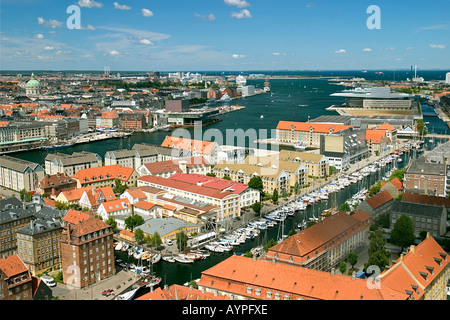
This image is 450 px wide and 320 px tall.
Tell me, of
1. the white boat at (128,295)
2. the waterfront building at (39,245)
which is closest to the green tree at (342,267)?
the white boat at (128,295)

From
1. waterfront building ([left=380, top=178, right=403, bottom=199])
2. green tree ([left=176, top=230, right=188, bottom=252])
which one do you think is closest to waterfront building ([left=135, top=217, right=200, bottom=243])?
green tree ([left=176, top=230, right=188, bottom=252])

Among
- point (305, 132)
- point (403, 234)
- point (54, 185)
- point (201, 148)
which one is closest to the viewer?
point (403, 234)

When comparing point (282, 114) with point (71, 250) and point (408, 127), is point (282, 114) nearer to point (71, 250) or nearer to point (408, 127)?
point (408, 127)

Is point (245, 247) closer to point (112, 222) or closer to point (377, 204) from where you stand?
point (112, 222)

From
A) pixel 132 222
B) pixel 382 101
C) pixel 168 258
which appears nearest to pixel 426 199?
pixel 168 258

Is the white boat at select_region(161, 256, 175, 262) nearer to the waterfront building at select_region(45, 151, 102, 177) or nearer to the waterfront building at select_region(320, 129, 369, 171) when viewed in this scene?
the waterfront building at select_region(45, 151, 102, 177)
